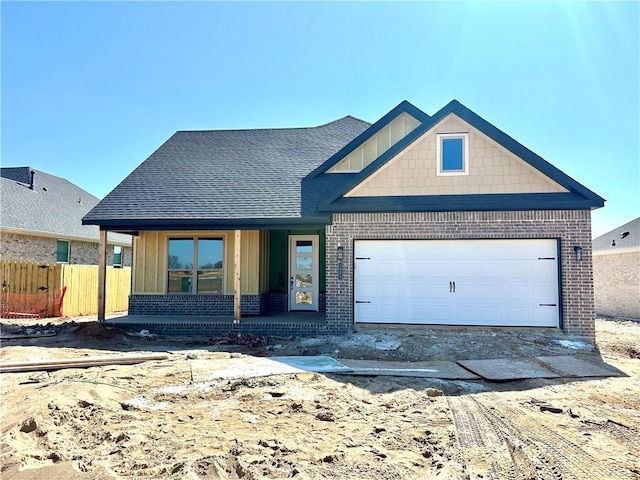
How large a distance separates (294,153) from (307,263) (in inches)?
168

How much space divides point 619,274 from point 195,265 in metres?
18.6

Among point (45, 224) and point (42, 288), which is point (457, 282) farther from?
point (45, 224)

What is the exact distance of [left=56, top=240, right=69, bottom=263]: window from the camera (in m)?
19.7

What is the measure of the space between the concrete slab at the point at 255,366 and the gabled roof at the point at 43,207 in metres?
14.4

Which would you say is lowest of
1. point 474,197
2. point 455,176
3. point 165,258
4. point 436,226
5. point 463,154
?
point 165,258

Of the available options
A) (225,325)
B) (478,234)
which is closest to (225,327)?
(225,325)

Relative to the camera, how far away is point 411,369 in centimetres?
735

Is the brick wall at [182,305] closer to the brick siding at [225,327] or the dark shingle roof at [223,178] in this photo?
the brick siding at [225,327]

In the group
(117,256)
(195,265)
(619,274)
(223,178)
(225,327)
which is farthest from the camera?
(117,256)

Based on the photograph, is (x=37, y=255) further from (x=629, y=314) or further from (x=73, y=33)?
(x=629, y=314)

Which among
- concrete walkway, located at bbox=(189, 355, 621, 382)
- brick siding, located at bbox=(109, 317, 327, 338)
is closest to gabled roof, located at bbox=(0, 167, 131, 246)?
brick siding, located at bbox=(109, 317, 327, 338)

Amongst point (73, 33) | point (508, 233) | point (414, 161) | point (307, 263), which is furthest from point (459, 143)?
point (73, 33)

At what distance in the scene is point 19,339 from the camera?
1040 centimetres

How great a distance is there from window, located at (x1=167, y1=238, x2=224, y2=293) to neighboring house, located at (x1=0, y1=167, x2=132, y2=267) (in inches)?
357
